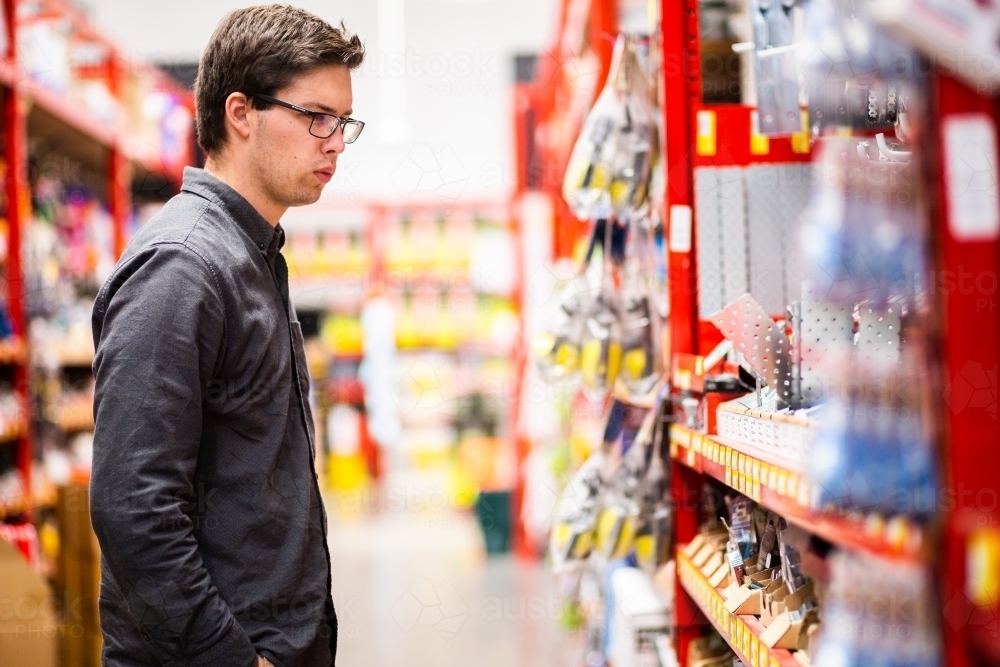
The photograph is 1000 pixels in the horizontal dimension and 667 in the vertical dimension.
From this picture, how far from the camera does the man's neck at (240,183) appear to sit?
158 cm

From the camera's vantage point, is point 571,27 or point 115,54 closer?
point 571,27

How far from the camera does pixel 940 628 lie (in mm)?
863

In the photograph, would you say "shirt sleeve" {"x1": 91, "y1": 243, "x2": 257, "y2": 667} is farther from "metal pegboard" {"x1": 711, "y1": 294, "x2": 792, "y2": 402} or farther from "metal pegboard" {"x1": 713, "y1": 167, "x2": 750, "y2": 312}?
"metal pegboard" {"x1": 713, "y1": 167, "x2": 750, "y2": 312}

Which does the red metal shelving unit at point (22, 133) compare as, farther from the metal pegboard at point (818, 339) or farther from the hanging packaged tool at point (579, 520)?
the metal pegboard at point (818, 339)

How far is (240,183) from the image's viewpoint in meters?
1.58

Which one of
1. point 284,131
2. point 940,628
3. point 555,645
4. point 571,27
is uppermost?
point 571,27

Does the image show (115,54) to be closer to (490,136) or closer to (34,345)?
(34,345)

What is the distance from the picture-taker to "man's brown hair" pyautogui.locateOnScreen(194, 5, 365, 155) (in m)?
1.52

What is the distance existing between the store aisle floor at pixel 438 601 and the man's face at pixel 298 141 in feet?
10.3

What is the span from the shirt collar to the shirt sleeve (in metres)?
0.20

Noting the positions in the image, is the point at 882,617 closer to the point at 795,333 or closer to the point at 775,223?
the point at 795,333

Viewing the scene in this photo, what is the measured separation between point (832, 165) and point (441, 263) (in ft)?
25.6

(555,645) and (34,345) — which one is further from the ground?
(34,345)

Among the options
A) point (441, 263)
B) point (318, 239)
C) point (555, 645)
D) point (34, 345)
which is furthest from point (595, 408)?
point (318, 239)
